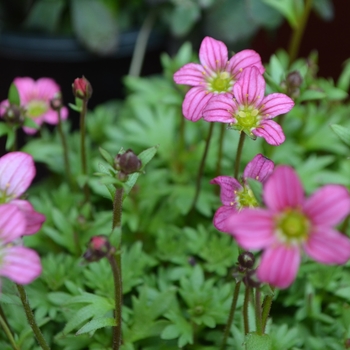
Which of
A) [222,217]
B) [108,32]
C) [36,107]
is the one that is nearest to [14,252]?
[222,217]

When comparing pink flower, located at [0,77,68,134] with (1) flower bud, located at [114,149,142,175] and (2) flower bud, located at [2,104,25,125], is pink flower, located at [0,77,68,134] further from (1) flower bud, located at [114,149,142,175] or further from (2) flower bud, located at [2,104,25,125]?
(1) flower bud, located at [114,149,142,175]

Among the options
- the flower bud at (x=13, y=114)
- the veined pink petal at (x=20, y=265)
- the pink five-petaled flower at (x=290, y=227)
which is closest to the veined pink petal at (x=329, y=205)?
the pink five-petaled flower at (x=290, y=227)

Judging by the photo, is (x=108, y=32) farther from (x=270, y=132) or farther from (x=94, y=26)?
(x=270, y=132)

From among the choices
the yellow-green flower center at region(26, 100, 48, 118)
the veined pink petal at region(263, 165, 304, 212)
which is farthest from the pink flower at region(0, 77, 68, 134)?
the veined pink petal at region(263, 165, 304, 212)

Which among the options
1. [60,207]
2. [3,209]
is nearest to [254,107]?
[3,209]

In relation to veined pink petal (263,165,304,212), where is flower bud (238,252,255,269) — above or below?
below

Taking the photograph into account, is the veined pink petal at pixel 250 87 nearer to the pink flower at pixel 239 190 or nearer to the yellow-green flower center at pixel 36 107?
the pink flower at pixel 239 190
